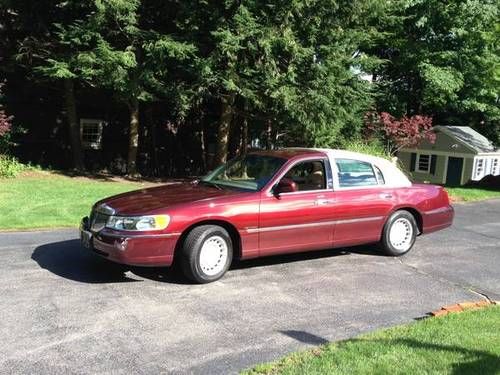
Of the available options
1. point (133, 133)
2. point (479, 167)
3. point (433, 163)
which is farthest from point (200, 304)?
point (433, 163)

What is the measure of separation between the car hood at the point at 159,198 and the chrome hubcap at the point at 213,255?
54 centimetres

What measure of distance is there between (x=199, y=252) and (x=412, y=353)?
283 cm

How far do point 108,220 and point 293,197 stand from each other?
93.2 inches

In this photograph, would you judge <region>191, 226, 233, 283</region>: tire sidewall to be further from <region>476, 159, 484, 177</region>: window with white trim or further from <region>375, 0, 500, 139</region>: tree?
<region>476, 159, 484, 177</region>: window with white trim

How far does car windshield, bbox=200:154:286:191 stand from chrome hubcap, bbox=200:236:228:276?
91 cm

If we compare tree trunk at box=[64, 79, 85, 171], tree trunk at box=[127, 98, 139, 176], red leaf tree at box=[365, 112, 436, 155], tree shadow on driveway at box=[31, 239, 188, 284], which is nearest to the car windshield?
tree shadow on driveway at box=[31, 239, 188, 284]

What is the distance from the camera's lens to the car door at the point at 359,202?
787 centimetres

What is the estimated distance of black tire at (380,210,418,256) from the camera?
8.46m

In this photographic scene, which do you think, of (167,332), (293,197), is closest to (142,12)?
(293,197)

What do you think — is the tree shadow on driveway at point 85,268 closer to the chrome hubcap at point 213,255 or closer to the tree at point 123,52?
the chrome hubcap at point 213,255

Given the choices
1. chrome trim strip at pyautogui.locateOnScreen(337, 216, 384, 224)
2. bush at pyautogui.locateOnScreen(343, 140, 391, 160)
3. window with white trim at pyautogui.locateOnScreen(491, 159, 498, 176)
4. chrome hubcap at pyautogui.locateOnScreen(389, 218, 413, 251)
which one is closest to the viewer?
chrome trim strip at pyautogui.locateOnScreen(337, 216, 384, 224)

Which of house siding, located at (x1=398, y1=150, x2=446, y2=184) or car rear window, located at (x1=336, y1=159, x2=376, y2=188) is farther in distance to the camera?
house siding, located at (x1=398, y1=150, x2=446, y2=184)

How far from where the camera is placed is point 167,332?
5.12m

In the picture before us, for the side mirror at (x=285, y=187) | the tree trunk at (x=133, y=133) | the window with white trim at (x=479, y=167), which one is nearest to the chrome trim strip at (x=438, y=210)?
the side mirror at (x=285, y=187)
